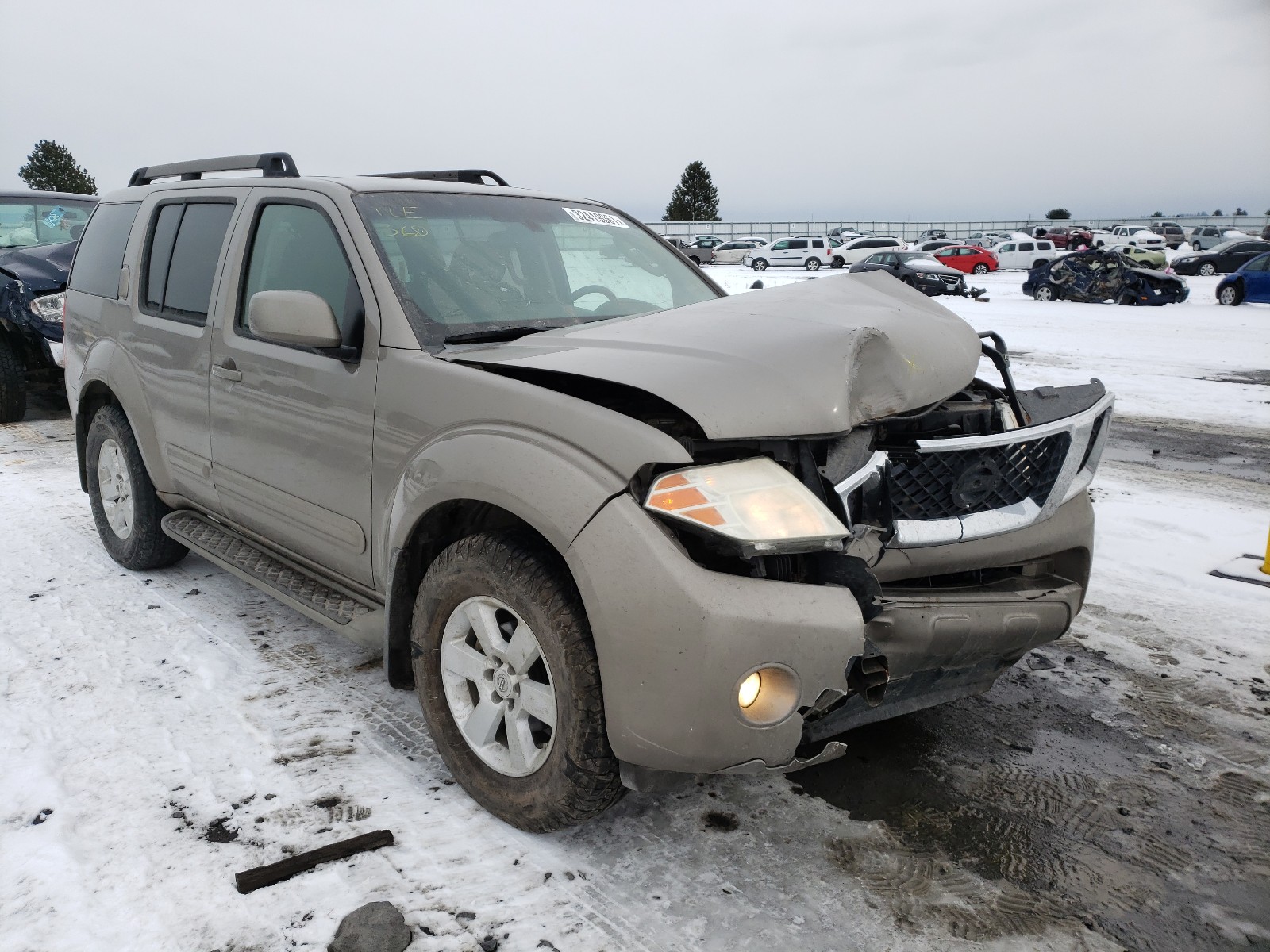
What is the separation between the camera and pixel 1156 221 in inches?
3327

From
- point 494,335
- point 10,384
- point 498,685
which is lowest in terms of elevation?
point 10,384

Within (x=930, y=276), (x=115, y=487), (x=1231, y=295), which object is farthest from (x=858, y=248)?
(x=115, y=487)

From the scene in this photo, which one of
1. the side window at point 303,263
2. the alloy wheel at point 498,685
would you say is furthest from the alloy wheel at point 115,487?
the alloy wheel at point 498,685

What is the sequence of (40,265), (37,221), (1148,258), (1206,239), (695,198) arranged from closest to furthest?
(40,265)
(37,221)
(1148,258)
(1206,239)
(695,198)

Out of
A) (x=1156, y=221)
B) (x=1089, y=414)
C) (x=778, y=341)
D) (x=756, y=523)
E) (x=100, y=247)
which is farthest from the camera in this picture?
(x=1156, y=221)

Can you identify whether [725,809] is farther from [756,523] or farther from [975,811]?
[756,523]

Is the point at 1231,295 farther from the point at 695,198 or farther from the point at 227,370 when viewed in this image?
the point at 695,198

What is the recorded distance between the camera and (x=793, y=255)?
1772 inches

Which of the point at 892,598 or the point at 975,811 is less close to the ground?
the point at 892,598

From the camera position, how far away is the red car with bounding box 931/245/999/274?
36.5 metres

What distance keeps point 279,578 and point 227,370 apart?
82cm

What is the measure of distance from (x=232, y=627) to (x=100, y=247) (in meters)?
2.16

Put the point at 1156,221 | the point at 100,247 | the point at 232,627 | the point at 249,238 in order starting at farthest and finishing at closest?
1. the point at 1156,221
2. the point at 100,247
3. the point at 232,627
4. the point at 249,238

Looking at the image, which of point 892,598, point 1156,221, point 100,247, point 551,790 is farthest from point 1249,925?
point 1156,221
